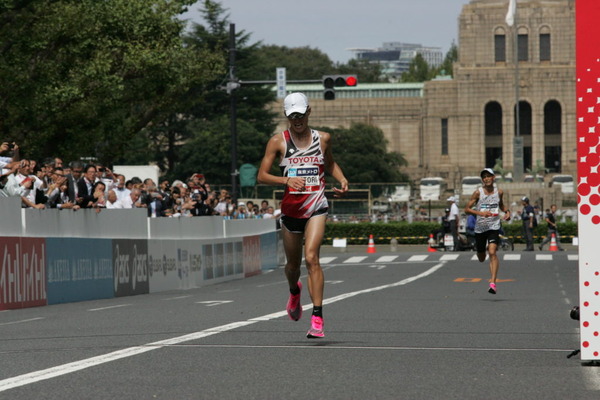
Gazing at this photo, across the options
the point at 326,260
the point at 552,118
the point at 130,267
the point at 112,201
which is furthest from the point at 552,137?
the point at 130,267

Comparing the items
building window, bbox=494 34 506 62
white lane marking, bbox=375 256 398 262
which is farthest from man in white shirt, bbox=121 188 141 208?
building window, bbox=494 34 506 62

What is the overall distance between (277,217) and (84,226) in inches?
790

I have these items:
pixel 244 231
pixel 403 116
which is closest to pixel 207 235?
pixel 244 231

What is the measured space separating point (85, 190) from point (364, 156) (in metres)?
79.8

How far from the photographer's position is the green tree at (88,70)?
3291cm

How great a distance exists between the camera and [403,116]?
13200cm

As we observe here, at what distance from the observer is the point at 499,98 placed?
399ft

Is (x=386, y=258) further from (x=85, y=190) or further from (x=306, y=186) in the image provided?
(x=306, y=186)

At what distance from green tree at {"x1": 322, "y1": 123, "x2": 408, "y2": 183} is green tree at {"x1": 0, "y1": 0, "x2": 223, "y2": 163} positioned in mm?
54377

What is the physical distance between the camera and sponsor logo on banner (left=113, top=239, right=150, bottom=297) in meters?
22.2

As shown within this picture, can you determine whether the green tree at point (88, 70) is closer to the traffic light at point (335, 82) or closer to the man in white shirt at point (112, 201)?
the traffic light at point (335, 82)

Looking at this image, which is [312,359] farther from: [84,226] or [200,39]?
[200,39]

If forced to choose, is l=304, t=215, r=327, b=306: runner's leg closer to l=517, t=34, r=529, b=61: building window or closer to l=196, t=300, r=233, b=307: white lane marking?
l=196, t=300, r=233, b=307: white lane marking

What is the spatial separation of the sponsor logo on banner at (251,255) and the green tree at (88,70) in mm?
5727
